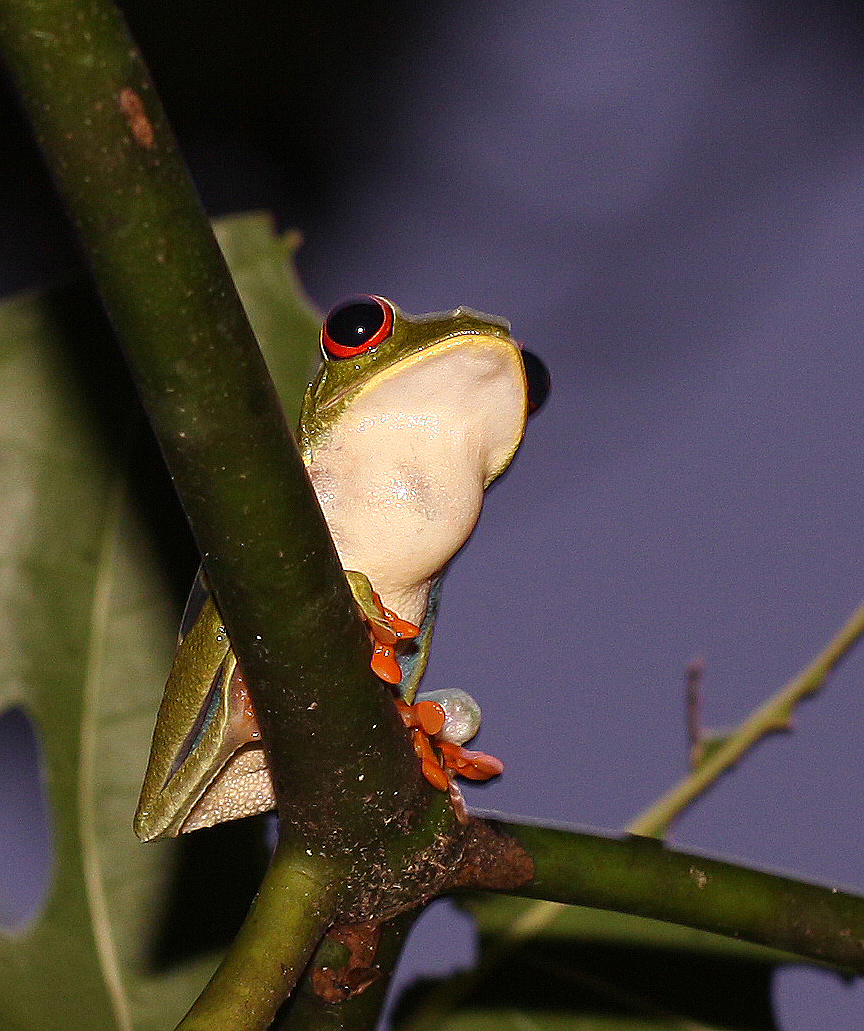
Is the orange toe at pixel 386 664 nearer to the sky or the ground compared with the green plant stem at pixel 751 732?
nearer to the sky

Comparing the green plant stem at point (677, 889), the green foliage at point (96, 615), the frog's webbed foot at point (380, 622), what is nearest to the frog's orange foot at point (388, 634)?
the frog's webbed foot at point (380, 622)

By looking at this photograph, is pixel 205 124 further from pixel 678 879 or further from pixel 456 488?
pixel 678 879

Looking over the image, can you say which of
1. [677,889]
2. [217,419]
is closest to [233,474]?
[217,419]

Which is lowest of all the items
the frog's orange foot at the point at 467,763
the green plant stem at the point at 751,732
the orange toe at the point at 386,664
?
the green plant stem at the point at 751,732

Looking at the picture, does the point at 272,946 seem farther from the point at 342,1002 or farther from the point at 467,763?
the point at 467,763

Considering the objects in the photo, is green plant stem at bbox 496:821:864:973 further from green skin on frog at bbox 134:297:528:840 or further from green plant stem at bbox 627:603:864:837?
green plant stem at bbox 627:603:864:837

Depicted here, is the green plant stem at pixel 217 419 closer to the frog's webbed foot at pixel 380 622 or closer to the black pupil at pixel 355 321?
the frog's webbed foot at pixel 380 622

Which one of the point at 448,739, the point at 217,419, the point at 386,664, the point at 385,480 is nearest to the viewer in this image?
the point at 217,419

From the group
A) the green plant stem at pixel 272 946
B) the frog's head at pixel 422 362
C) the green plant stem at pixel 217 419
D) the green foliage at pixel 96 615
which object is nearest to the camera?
the green plant stem at pixel 217 419
